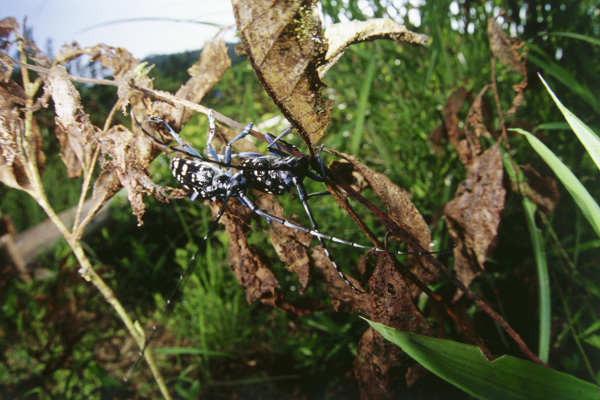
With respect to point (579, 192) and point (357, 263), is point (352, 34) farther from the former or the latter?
point (357, 263)

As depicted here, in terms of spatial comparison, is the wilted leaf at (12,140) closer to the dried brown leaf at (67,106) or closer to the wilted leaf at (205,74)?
the dried brown leaf at (67,106)

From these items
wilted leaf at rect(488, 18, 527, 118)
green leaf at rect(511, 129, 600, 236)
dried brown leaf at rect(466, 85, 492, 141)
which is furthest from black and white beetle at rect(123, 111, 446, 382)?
wilted leaf at rect(488, 18, 527, 118)

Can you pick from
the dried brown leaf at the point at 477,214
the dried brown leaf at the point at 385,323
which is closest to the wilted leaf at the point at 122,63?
the dried brown leaf at the point at 385,323

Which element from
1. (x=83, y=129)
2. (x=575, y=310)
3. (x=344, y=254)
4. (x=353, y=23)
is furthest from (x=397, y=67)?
(x=83, y=129)

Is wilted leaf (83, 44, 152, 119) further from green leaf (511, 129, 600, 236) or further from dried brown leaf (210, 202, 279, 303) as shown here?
green leaf (511, 129, 600, 236)

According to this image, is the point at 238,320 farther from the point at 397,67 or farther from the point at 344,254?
the point at 397,67

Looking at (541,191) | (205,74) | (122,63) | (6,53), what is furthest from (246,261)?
(541,191)
